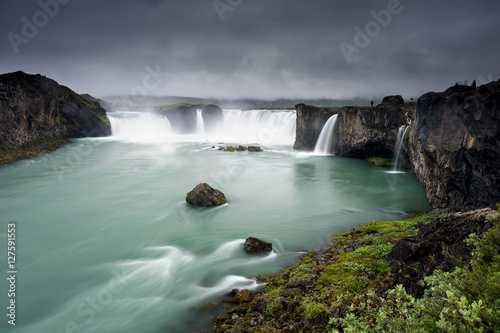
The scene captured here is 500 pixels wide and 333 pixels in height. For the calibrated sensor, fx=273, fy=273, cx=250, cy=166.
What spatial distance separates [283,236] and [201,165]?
23.5 meters

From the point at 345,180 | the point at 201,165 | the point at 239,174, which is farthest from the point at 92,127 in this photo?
the point at 345,180

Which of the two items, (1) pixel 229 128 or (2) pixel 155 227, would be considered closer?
(2) pixel 155 227

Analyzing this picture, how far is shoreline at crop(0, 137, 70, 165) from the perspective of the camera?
34556mm

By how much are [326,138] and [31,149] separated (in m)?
44.3

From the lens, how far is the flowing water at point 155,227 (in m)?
9.16

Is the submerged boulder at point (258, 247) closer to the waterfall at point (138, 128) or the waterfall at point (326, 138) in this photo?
the waterfall at point (326, 138)

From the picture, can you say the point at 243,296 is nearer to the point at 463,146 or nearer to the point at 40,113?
the point at 463,146

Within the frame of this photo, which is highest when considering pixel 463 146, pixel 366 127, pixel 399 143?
pixel 366 127

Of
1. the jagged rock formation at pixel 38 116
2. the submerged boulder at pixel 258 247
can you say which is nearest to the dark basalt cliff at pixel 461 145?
the submerged boulder at pixel 258 247

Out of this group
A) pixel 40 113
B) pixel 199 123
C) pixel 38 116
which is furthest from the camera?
pixel 199 123

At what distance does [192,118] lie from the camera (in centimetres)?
8862

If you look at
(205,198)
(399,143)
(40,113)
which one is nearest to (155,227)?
(205,198)

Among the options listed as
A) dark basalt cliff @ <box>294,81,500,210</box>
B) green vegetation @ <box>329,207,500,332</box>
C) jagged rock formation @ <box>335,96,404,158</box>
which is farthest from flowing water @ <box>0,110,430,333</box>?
green vegetation @ <box>329,207,500,332</box>

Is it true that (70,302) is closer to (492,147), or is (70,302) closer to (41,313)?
(41,313)
